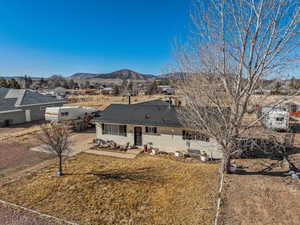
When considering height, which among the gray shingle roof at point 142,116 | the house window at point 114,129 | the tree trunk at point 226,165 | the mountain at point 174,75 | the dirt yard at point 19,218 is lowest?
the dirt yard at point 19,218

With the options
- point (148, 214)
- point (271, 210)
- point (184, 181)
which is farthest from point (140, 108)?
point (271, 210)

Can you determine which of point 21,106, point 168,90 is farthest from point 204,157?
point 168,90

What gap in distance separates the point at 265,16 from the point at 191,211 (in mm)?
7912

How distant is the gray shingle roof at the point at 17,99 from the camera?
965 inches

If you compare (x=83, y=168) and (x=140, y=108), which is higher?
(x=140, y=108)

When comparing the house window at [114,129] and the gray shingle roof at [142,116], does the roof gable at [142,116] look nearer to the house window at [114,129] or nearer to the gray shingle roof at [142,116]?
the gray shingle roof at [142,116]

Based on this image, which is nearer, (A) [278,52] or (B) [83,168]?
(A) [278,52]

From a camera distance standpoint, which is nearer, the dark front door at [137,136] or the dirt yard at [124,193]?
the dirt yard at [124,193]

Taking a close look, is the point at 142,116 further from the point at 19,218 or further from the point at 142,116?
the point at 19,218

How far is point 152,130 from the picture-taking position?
13.8m

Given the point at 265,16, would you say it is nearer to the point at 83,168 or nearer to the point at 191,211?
the point at 191,211

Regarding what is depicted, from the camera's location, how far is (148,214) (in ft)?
21.2

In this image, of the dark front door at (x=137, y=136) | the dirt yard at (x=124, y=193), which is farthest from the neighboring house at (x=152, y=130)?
the dirt yard at (x=124, y=193)

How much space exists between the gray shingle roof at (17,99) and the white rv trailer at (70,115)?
8.65m
